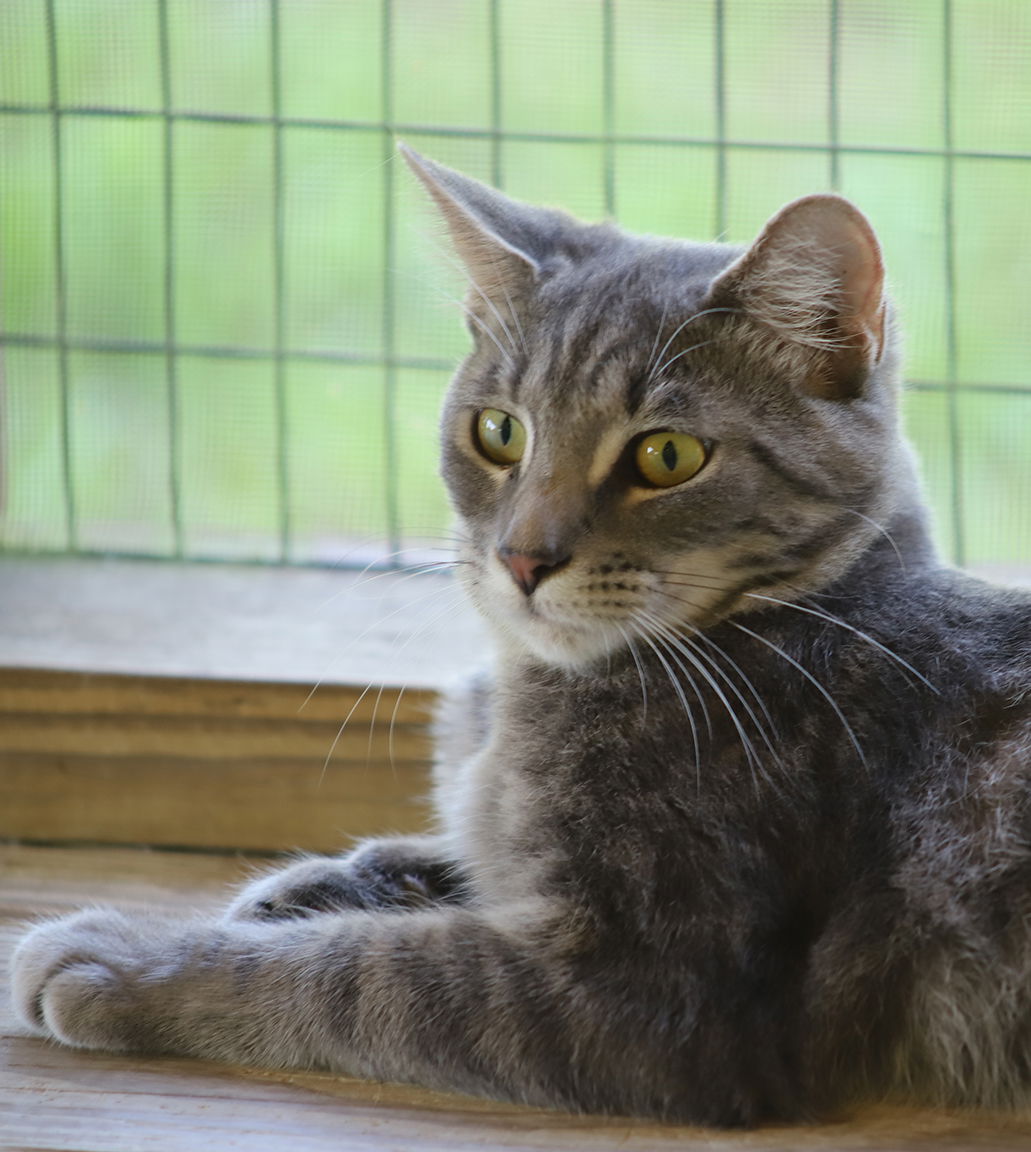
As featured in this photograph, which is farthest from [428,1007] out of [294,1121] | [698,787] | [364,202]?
[364,202]

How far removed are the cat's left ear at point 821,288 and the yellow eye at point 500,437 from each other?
25 centimetres

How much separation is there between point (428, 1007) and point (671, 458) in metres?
0.57

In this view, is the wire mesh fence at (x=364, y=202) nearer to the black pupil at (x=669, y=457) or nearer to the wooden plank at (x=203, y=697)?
the wooden plank at (x=203, y=697)

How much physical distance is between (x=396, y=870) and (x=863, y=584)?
2.08ft

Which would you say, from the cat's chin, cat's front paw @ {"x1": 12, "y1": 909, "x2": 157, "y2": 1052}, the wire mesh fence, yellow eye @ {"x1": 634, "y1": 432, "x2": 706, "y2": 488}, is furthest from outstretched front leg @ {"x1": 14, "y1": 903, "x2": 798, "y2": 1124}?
the wire mesh fence

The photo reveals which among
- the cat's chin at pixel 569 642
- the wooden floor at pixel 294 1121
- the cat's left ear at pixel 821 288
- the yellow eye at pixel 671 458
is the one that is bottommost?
the wooden floor at pixel 294 1121

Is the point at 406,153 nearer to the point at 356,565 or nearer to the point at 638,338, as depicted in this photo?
the point at 638,338

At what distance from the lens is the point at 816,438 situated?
55.8 inches

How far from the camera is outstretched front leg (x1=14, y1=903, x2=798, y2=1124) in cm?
126

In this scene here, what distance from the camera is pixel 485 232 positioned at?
1538mm

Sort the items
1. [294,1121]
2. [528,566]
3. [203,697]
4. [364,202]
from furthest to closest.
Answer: [364,202]
[203,697]
[528,566]
[294,1121]

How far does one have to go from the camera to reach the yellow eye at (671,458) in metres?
1.40

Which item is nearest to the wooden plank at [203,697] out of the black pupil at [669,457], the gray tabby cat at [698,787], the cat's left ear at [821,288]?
the gray tabby cat at [698,787]

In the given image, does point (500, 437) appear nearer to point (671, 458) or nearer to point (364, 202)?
point (671, 458)
